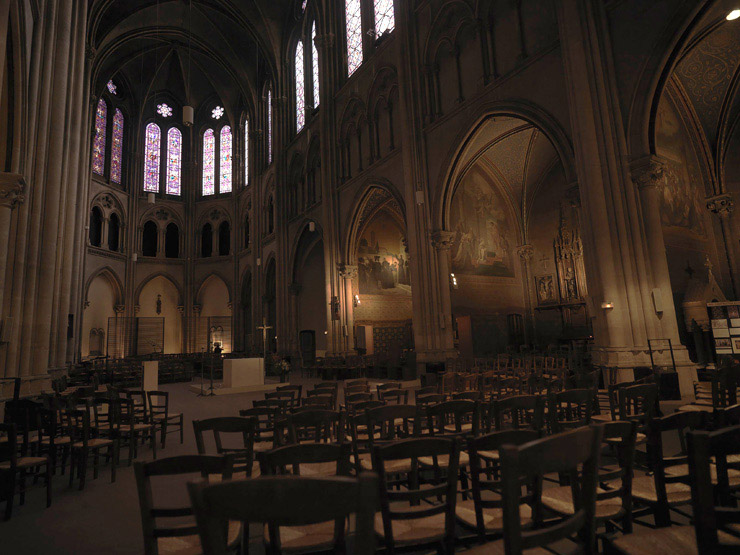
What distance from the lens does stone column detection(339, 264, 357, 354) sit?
20.9 meters

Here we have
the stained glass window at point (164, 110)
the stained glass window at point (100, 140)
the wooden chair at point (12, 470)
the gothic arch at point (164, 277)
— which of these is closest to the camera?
the wooden chair at point (12, 470)

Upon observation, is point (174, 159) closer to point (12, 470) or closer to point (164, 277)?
point (164, 277)

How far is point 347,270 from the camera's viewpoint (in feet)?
68.6

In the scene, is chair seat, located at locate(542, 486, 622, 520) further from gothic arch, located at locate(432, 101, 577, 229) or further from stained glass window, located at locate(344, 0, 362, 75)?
stained glass window, located at locate(344, 0, 362, 75)

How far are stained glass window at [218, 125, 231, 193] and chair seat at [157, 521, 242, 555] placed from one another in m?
33.0

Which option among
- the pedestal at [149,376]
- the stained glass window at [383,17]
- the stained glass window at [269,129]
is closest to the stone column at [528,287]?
the stained glass window at [383,17]

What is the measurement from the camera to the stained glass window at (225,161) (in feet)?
109

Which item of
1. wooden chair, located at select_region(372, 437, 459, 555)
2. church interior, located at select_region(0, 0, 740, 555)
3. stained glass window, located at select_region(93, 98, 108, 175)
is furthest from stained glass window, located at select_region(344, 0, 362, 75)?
wooden chair, located at select_region(372, 437, 459, 555)

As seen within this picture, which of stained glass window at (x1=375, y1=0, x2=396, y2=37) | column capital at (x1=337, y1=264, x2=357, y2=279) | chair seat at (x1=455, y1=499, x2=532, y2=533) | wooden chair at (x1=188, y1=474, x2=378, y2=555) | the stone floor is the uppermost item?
stained glass window at (x1=375, y1=0, x2=396, y2=37)

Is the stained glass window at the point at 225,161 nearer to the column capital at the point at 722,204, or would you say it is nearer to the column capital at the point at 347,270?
the column capital at the point at 347,270

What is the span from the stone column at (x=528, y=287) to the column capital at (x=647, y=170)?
11.9 metres

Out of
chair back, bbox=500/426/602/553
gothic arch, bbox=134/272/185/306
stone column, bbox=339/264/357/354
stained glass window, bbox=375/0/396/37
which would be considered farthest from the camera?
gothic arch, bbox=134/272/185/306

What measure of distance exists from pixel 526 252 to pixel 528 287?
168 centimetres

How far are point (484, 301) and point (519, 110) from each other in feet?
32.9
